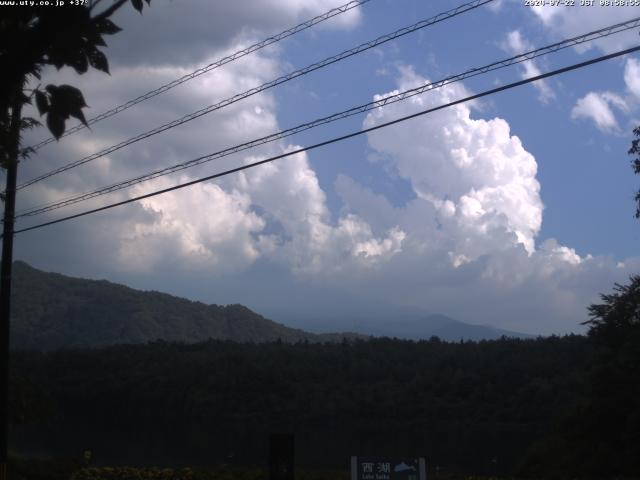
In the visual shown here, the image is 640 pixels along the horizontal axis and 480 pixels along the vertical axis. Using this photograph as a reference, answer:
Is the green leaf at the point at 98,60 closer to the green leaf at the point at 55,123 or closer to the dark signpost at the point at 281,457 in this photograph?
the green leaf at the point at 55,123

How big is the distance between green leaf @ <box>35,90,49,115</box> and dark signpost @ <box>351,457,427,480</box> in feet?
20.9

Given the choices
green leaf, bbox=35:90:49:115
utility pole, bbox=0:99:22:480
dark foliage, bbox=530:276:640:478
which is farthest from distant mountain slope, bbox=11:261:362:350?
green leaf, bbox=35:90:49:115

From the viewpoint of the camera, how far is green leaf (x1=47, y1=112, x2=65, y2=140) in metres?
4.98

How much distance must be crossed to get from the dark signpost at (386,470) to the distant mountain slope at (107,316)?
106330mm

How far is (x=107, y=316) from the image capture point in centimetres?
12694

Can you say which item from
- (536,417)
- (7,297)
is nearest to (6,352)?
(7,297)

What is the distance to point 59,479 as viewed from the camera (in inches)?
682

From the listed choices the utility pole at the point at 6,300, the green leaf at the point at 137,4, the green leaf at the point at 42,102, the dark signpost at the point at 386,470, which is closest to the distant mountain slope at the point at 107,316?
the utility pole at the point at 6,300

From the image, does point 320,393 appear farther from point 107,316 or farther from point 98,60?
point 107,316

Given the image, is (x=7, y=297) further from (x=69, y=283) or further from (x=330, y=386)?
(x=69, y=283)

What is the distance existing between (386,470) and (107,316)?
121740mm

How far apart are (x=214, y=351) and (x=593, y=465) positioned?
57575mm

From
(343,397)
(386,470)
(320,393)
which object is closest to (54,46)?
(386,470)

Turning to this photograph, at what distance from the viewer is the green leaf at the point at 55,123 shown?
4.98 meters
